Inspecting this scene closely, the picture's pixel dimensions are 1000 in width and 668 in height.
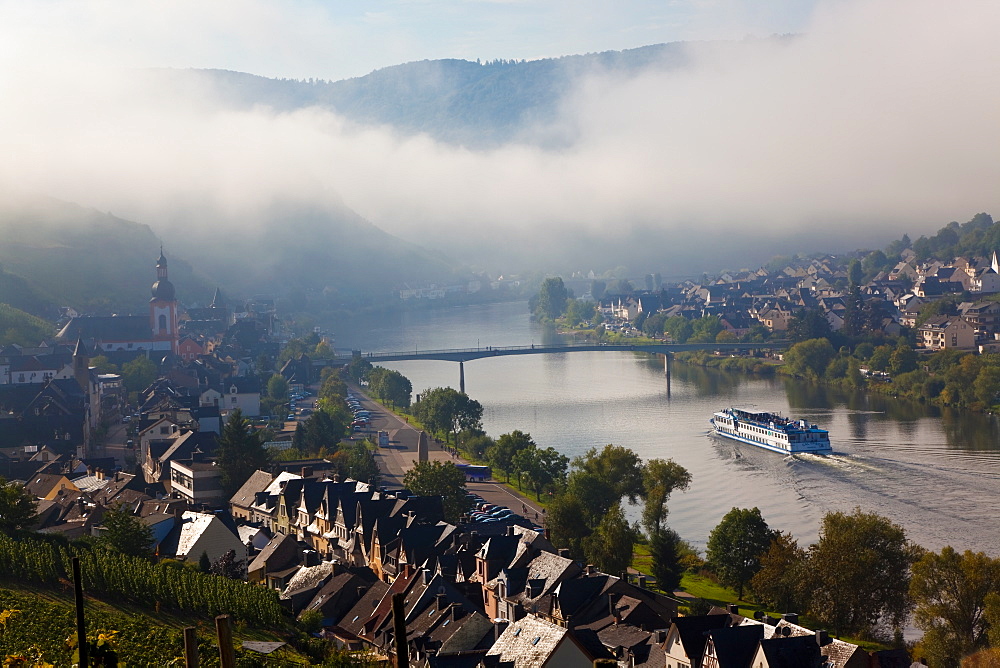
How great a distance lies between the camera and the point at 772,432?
3497cm

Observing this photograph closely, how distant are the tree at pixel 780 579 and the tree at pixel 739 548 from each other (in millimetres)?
235

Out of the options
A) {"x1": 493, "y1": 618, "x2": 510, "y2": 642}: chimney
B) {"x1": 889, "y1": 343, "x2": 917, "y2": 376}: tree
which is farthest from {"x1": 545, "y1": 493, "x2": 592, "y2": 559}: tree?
{"x1": 889, "y1": 343, "x2": 917, "y2": 376}: tree

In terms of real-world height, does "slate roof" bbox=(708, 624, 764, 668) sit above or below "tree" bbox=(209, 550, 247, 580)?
above

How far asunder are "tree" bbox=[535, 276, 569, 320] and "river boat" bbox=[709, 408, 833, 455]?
52.9 meters

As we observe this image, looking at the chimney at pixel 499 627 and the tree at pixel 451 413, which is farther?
the tree at pixel 451 413

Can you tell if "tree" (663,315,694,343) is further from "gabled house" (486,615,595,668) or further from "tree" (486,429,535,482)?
"gabled house" (486,615,595,668)

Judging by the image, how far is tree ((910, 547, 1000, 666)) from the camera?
1708cm

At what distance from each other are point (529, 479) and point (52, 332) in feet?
117

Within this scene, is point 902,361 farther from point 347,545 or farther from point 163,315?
point 347,545

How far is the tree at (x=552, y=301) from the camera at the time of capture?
9175 centimetres

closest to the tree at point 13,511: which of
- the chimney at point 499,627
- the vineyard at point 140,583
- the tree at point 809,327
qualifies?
the vineyard at point 140,583

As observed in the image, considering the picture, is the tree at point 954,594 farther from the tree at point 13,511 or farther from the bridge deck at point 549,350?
the bridge deck at point 549,350

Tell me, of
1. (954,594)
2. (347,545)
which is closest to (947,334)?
(347,545)

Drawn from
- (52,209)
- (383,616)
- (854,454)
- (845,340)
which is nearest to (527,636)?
(383,616)
